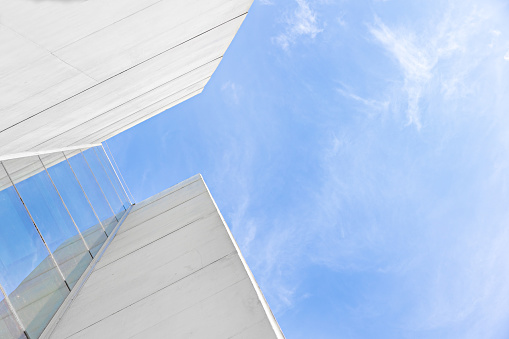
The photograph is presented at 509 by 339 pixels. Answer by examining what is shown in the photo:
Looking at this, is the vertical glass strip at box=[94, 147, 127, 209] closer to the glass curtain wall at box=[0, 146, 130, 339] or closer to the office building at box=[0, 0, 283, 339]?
the glass curtain wall at box=[0, 146, 130, 339]

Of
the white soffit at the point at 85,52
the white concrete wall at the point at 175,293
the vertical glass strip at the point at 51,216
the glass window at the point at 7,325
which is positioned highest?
the white soffit at the point at 85,52

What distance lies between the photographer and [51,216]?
6.44 m

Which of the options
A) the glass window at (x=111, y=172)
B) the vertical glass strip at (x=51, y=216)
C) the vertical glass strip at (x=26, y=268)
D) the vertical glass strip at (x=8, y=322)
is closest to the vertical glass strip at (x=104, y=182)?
the glass window at (x=111, y=172)

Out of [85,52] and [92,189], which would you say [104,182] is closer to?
[92,189]

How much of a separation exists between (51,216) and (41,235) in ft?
2.58

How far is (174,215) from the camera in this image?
8516 mm

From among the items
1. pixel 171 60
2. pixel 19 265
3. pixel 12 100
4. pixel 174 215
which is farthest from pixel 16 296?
pixel 174 215

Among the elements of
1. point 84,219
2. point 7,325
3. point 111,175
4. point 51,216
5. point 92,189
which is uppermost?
point 111,175

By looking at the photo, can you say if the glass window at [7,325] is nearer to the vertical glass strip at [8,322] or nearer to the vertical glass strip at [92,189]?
the vertical glass strip at [8,322]

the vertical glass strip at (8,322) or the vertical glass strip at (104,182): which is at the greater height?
the vertical glass strip at (104,182)

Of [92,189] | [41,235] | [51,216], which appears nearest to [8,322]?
[41,235]

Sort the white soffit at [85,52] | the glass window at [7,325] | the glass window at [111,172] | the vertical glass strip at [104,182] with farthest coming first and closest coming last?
the glass window at [111,172] → the vertical glass strip at [104,182] → the glass window at [7,325] → the white soffit at [85,52]

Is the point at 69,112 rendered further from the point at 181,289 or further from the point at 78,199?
the point at 78,199

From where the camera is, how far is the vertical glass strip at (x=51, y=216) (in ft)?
18.9
